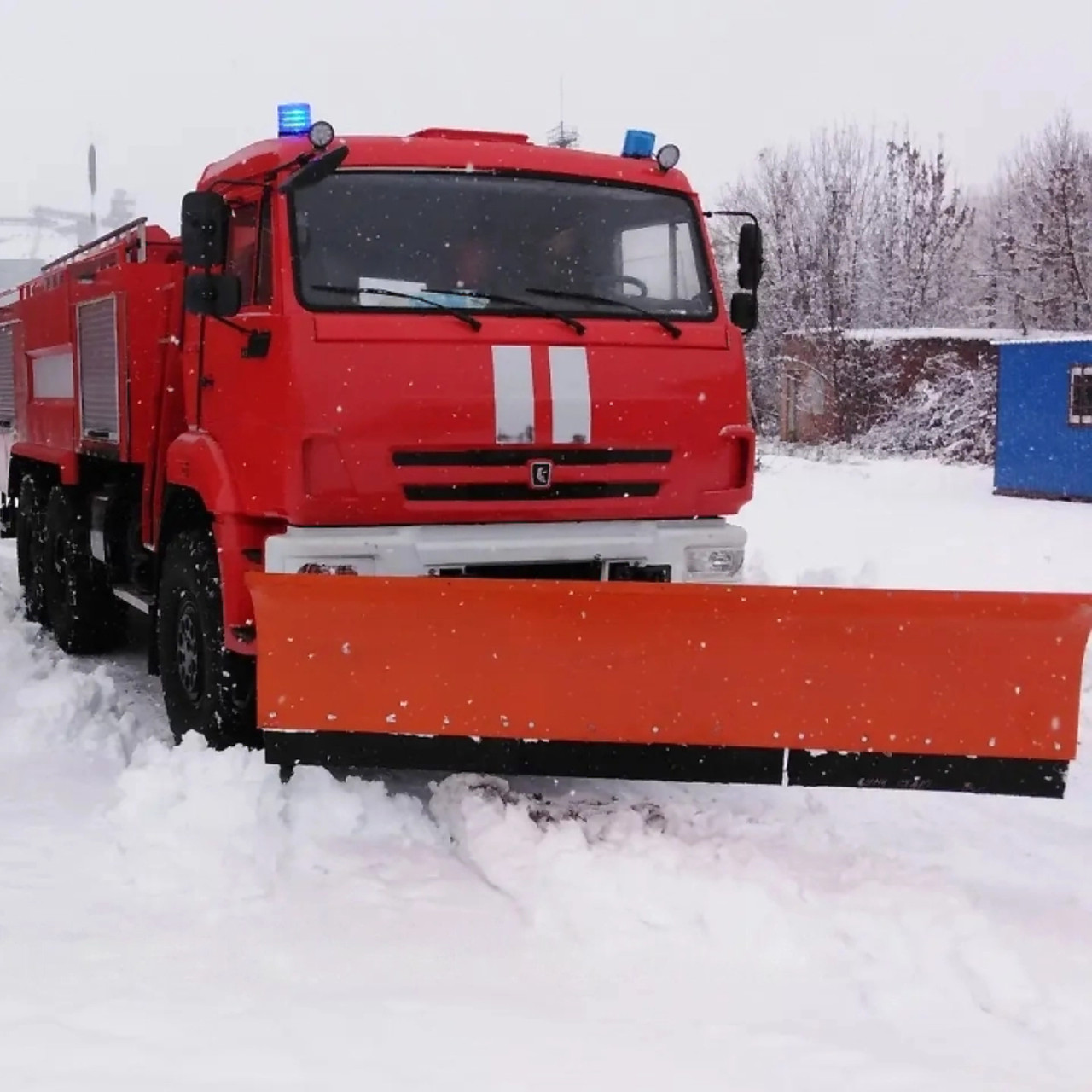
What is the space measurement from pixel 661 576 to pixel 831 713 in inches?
46.1

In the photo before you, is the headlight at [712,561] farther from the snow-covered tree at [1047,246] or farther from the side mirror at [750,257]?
the snow-covered tree at [1047,246]

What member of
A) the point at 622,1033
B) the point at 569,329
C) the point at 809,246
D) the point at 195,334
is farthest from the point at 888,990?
the point at 809,246

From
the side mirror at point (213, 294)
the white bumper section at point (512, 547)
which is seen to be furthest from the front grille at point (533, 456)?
the side mirror at point (213, 294)

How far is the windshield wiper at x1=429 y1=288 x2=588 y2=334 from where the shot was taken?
16.9 ft

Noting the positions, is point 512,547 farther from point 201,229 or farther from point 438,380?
point 201,229

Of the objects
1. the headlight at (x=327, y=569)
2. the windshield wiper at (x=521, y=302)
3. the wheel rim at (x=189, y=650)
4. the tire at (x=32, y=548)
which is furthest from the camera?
the tire at (x=32, y=548)

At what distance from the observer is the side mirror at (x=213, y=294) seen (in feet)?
17.2

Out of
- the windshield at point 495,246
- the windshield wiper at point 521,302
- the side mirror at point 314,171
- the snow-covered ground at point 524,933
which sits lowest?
the snow-covered ground at point 524,933

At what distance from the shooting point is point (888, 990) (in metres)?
3.49

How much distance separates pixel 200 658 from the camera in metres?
5.57

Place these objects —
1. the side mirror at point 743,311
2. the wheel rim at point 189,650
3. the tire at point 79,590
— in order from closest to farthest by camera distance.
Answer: the wheel rim at point 189,650 → the side mirror at point 743,311 → the tire at point 79,590

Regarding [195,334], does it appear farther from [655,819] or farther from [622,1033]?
[622,1033]

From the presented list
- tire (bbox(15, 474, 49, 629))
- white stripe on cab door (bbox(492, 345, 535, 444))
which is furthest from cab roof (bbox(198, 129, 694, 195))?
tire (bbox(15, 474, 49, 629))

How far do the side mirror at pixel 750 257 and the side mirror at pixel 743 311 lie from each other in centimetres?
19
